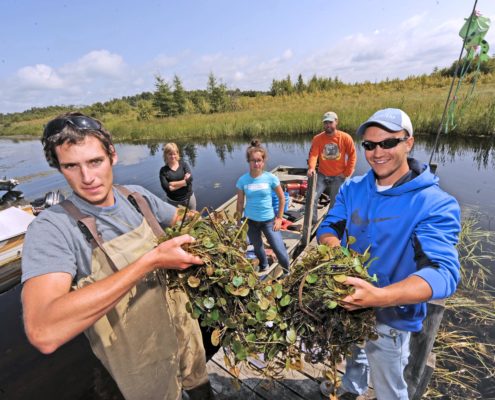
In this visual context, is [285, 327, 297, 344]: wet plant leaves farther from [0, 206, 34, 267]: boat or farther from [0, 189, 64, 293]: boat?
[0, 206, 34, 267]: boat

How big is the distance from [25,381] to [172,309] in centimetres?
556

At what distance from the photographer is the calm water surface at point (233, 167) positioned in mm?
12031

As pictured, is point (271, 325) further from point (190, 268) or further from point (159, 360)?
point (159, 360)

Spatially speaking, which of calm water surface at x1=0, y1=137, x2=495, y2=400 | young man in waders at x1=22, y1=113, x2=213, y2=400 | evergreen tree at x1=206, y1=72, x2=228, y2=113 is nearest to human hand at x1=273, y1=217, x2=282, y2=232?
young man in waders at x1=22, y1=113, x2=213, y2=400

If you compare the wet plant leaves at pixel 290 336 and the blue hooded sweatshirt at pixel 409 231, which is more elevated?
the blue hooded sweatshirt at pixel 409 231

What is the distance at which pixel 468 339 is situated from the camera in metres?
5.20

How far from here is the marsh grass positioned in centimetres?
429

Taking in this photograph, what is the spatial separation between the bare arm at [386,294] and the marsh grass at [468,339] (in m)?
3.67

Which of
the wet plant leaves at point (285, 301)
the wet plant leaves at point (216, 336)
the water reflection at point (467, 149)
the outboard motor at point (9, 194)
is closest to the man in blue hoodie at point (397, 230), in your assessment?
the wet plant leaves at point (285, 301)

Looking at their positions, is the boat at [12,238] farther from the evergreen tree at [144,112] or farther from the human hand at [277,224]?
the evergreen tree at [144,112]

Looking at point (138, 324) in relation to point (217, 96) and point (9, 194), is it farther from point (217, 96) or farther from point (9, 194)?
point (217, 96)

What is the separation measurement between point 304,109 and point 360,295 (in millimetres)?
32686

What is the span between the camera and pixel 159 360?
2.17 metres

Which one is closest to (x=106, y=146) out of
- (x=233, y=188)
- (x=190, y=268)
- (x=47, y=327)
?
(x=190, y=268)
